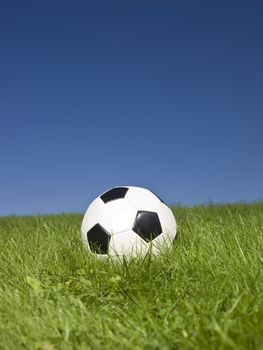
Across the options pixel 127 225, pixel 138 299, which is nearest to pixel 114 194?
pixel 127 225

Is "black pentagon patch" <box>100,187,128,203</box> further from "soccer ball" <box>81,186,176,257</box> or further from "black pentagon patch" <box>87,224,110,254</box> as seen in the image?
"black pentagon patch" <box>87,224,110,254</box>

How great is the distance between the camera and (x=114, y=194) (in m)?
5.32

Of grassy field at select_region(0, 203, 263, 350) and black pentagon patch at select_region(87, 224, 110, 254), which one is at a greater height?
black pentagon patch at select_region(87, 224, 110, 254)


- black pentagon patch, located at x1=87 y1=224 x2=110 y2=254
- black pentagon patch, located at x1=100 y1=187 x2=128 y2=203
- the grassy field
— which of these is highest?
black pentagon patch, located at x1=100 y1=187 x2=128 y2=203

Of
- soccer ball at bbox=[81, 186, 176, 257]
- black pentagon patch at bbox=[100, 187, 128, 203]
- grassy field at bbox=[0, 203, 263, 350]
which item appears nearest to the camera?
grassy field at bbox=[0, 203, 263, 350]

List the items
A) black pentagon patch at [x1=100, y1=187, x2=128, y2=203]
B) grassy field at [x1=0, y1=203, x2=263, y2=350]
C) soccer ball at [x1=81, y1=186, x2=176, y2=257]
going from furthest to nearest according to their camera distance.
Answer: black pentagon patch at [x1=100, y1=187, x2=128, y2=203]
soccer ball at [x1=81, y1=186, x2=176, y2=257]
grassy field at [x1=0, y1=203, x2=263, y2=350]

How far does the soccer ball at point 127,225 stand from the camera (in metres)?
4.95

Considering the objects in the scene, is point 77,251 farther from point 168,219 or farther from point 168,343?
point 168,343

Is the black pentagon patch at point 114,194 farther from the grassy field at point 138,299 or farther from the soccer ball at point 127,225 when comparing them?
the grassy field at point 138,299

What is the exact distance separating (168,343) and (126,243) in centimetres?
233

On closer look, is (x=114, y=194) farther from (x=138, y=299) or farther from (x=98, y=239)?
(x=138, y=299)

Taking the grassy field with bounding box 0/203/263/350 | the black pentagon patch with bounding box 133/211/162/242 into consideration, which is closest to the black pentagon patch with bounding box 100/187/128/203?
the black pentagon patch with bounding box 133/211/162/242

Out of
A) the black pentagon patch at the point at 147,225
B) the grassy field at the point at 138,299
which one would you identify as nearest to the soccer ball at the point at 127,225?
the black pentagon patch at the point at 147,225

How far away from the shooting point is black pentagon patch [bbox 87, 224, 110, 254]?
16.5ft
